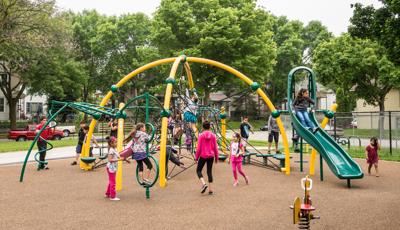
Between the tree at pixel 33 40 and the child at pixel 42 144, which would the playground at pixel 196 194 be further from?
the tree at pixel 33 40

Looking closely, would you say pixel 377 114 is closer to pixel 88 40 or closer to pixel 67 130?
pixel 67 130

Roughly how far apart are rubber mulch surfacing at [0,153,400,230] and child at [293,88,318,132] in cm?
168

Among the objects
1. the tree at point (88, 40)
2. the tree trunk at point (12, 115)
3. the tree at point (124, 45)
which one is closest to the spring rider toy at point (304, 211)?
the tree trunk at point (12, 115)

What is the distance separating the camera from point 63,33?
33031 mm

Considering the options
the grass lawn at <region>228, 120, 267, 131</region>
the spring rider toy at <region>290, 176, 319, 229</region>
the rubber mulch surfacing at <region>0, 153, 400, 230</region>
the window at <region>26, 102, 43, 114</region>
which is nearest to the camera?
the spring rider toy at <region>290, 176, 319, 229</region>

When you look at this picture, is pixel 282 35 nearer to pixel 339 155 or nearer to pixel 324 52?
pixel 324 52

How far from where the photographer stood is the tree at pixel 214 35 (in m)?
32.3

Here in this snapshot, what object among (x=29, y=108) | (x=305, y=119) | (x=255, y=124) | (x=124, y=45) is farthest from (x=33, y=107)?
(x=305, y=119)

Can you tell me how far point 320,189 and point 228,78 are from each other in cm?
2559

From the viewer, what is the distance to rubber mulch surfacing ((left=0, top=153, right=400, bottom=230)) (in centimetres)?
631

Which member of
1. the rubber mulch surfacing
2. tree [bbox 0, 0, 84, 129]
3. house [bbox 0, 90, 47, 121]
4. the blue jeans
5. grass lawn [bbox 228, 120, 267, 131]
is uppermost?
tree [bbox 0, 0, 84, 129]

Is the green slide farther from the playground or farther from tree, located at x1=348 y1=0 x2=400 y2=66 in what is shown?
tree, located at x1=348 y1=0 x2=400 y2=66

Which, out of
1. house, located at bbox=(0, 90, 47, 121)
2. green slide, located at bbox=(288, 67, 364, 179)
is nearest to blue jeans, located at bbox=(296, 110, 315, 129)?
green slide, located at bbox=(288, 67, 364, 179)

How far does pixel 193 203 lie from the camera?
7.89 metres
